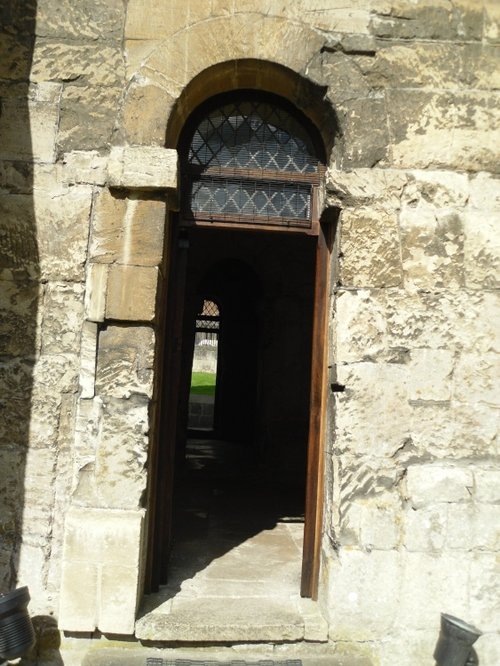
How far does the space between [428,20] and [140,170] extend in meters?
1.84

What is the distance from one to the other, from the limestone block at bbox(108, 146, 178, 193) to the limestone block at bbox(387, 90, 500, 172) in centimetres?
125

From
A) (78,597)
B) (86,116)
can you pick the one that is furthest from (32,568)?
(86,116)

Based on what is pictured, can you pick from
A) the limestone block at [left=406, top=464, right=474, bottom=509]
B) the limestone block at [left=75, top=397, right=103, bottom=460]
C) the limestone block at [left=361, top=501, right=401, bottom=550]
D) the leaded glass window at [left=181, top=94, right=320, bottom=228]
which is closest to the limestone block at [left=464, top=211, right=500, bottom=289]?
the leaded glass window at [left=181, top=94, right=320, bottom=228]

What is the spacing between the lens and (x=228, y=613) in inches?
116

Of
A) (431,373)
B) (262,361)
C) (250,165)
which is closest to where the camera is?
(431,373)

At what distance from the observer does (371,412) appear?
117 inches

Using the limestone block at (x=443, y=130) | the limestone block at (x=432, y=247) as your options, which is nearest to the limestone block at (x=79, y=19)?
the limestone block at (x=443, y=130)

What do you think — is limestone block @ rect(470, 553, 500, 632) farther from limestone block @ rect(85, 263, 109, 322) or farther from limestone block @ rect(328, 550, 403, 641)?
limestone block @ rect(85, 263, 109, 322)

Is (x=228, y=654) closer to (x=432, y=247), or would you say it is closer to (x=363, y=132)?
(x=432, y=247)

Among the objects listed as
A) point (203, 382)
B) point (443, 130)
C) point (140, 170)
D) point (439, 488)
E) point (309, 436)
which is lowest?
point (439, 488)

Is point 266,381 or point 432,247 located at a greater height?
point 432,247

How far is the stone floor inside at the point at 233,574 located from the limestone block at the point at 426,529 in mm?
640

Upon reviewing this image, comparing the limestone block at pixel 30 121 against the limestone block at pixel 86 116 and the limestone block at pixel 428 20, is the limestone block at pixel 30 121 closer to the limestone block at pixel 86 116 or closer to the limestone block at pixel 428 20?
the limestone block at pixel 86 116

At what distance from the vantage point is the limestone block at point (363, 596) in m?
2.88
